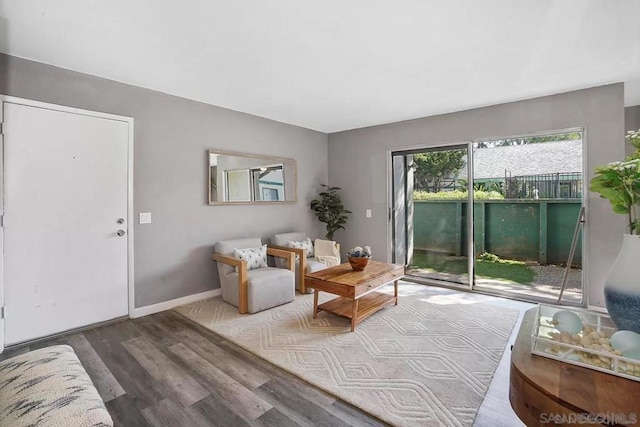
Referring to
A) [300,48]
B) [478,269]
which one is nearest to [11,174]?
[300,48]

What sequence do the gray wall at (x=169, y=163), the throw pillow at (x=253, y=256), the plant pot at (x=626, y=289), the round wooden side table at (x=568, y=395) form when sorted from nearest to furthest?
the round wooden side table at (x=568, y=395)
the plant pot at (x=626, y=289)
the gray wall at (x=169, y=163)
the throw pillow at (x=253, y=256)

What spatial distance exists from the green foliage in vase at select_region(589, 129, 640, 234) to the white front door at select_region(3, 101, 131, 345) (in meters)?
3.83

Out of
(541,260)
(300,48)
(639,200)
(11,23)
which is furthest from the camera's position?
(541,260)

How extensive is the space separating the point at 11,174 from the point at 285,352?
2756mm

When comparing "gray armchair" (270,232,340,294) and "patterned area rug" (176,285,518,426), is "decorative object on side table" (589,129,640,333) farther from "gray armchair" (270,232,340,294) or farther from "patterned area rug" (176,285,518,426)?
"gray armchair" (270,232,340,294)

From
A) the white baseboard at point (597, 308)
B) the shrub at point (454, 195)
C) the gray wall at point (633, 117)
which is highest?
the gray wall at point (633, 117)

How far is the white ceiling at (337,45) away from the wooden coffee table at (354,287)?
204 cm

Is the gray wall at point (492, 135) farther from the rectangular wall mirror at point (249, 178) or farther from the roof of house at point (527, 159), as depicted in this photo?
the rectangular wall mirror at point (249, 178)

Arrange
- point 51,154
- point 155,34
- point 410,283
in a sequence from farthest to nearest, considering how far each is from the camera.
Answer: point 410,283, point 51,154, point 155,34

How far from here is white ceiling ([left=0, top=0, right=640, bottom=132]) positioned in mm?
1983

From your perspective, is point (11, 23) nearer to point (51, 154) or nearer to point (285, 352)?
point (51, 154)

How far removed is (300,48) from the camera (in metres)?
2.49

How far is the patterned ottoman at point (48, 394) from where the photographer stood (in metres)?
1.16

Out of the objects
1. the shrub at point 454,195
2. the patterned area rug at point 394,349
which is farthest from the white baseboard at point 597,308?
the shrub at point 454,195
